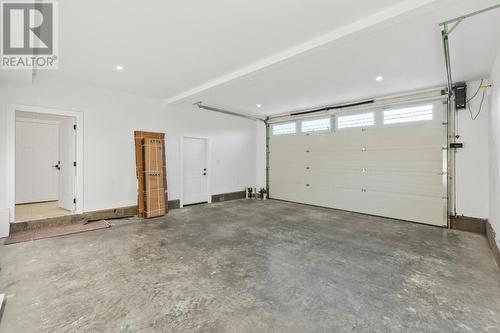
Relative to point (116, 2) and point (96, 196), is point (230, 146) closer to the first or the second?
point (96, 196)

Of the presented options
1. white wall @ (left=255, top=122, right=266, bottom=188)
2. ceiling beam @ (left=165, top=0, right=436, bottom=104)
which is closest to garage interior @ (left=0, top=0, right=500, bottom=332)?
ceiling beam @ (left=165, top=0, right=436, bottom=104)

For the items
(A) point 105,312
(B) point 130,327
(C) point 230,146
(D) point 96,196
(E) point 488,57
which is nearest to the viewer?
(B) point 130,327

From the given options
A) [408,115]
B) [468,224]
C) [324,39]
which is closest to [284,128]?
[408,115]

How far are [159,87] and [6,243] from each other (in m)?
3.77

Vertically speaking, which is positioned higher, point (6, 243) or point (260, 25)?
point (260, 25)

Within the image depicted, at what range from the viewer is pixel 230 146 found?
7.67 meters

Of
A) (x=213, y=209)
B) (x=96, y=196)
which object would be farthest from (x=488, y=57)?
(x=96, y=196)

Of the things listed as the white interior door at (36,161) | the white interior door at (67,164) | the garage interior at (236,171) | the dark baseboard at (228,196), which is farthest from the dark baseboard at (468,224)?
the white interior door at (36,161)

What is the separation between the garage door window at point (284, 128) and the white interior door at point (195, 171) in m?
2.53

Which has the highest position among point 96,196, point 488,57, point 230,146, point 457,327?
point 488,57

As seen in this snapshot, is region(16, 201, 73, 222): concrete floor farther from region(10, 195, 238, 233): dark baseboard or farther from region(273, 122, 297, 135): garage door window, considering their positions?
region(273, 122, 297, 135): garage door window

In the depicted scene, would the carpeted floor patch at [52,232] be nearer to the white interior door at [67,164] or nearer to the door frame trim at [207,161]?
the white interior door at [67,164]

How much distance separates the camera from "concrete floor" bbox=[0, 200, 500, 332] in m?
1.89

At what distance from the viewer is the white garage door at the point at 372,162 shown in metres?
4.85
